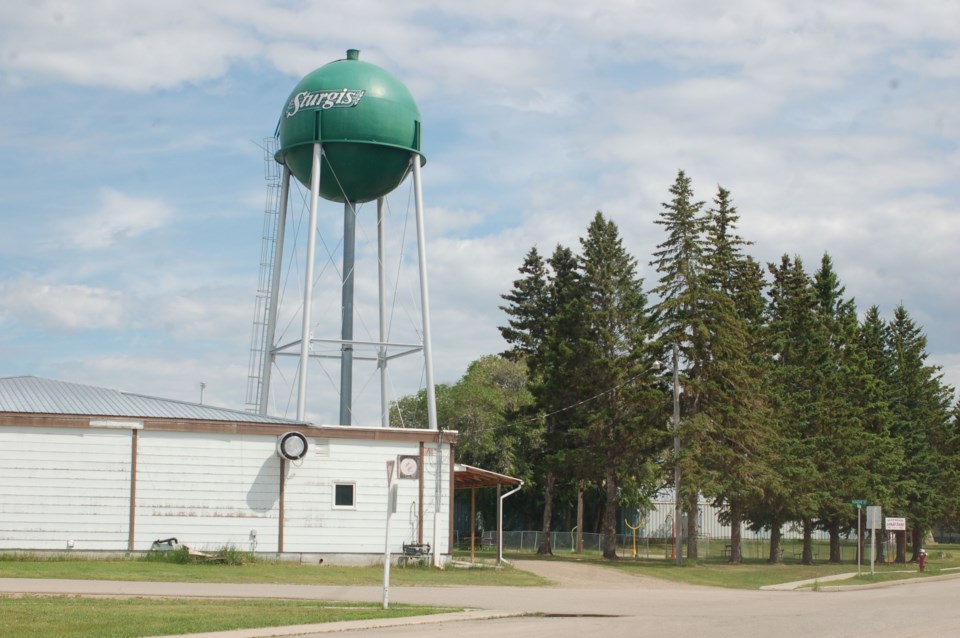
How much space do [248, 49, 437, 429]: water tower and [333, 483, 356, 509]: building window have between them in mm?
3680

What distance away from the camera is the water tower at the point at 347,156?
1393 inches

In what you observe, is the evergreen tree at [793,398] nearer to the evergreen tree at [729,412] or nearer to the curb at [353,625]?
the evergreen tree at [729,412]

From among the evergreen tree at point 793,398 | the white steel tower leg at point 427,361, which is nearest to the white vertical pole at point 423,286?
the white steel tower leg at point 427,361

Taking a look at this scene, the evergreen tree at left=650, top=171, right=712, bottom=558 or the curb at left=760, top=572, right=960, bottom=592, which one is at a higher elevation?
the evergreen tree at left=650, top=171, right=712, bottom=558

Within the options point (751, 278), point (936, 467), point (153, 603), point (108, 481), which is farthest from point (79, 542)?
point (936, 467)

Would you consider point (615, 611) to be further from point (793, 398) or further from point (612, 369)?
point (793, 398)

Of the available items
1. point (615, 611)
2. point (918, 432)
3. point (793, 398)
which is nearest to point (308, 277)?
point (615, 611)

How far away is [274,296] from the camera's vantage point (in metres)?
36.9

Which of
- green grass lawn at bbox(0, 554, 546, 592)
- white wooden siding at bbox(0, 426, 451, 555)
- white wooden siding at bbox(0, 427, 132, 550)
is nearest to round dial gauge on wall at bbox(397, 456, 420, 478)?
white wooden siding at bbox(0, 426, 451, 555)

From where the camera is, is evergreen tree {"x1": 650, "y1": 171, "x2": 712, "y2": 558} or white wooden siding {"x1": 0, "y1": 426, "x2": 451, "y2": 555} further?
evergreen tree {"x1": 650, "y1": 171, "x2": 712, "y2": 558}

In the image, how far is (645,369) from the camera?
4869 cm

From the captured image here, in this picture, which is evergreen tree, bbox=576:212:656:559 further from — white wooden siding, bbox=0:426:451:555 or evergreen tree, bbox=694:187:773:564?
white wooden siding, bbox=0:426:451:555

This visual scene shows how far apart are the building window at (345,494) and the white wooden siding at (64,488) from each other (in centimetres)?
579

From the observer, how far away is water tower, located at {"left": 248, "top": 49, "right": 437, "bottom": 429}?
3538cm
